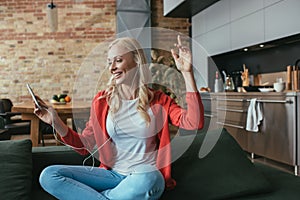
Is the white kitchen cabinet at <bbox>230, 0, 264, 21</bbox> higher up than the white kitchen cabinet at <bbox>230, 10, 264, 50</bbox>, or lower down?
higher up

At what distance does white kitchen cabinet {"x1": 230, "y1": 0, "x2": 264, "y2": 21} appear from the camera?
458 centimetres

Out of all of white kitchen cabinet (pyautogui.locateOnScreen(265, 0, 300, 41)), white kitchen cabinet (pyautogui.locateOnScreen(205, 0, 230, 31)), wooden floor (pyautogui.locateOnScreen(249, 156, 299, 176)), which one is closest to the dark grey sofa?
wooden floor (pyautogui.locateOnScreen(249, 156, 299, 176))

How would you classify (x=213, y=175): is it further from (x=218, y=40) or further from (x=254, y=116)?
(x=218, y=40)

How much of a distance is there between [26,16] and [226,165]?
20.5 feet

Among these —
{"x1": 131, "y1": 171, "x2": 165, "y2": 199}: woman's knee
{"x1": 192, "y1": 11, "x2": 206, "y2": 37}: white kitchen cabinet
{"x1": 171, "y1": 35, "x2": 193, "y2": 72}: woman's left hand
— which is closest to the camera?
{"x1": 171, "y1": 35, "x2": 193, "y2": 72}: woman's left hand

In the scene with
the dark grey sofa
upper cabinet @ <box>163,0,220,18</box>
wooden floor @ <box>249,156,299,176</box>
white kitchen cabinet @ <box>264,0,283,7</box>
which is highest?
upper cabinet @ <box>163,0,220,18</box>

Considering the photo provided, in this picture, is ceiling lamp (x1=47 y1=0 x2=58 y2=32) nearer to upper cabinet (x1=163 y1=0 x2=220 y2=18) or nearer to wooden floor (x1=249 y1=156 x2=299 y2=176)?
upper cabinet (x1=163 y1=0 x2=220 y2=18)

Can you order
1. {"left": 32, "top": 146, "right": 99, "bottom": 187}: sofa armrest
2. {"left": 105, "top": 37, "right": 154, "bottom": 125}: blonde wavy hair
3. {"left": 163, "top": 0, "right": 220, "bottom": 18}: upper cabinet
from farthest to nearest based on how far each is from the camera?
1. {"left": 163, "top": 0, "right": 220, "bottom": 18}: upper cabinet
2. {"left": 32, "top": 146, "right": 99, "bottom": 187}: sofa armrest
3. {"left": 105, "top": 37, "right": 154, "bottom": 125}: blonde wavy hair

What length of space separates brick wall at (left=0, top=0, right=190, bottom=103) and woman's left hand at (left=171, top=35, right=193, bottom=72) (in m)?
5.89

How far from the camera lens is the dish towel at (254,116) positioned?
4109 mm

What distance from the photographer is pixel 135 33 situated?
4.52ft

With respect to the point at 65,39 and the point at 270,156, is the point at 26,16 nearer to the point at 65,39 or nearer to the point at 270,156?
the point at 65,39

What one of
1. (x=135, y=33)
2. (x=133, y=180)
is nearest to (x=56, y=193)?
(x=133, y=180)

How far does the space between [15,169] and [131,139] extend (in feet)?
1.78
